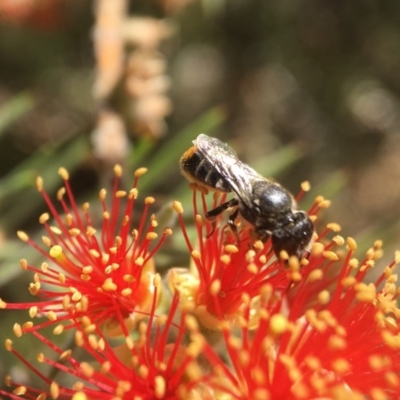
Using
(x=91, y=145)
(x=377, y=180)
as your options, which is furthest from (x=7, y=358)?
(x=377, y=180)

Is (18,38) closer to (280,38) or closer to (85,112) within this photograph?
(85,112)

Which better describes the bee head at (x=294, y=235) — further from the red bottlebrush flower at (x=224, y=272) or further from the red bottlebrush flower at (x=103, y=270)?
the red bottlebrush flower at (x=103, y=270)

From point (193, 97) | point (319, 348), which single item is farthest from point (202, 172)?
point (193, 97)

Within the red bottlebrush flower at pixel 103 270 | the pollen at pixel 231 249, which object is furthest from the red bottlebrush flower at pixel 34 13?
the pollen at pixel 231 249

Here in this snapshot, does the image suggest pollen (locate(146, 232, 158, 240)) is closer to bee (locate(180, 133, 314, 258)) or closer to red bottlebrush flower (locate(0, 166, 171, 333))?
red bottlebrush flower (locate(0, 166, 171, 333))

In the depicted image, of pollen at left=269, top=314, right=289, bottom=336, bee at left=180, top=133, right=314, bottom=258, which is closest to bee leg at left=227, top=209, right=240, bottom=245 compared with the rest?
bee at left=180, top=133, right=314, bottom=258

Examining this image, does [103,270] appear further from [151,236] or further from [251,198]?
[251,198]
